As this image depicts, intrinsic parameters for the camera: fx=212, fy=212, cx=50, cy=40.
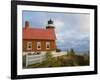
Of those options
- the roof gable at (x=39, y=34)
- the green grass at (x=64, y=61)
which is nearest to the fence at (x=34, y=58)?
the green grass at (x=64, y=61)

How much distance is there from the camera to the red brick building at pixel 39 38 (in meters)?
1.91

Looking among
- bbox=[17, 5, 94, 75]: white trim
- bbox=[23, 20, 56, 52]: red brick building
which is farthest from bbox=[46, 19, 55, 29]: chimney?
bbox=[17, 5, 94, 75]: white trim

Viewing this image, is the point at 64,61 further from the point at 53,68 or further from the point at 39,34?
the point at 39,34

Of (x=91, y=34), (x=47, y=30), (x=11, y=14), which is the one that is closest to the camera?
(x=11, y=14)

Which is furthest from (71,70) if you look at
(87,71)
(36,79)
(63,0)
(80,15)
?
(63,0)

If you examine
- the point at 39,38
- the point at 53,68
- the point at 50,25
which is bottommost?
the point at 53,68

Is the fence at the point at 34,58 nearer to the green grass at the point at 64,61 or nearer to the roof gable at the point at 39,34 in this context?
the green grass at the point at 64,61

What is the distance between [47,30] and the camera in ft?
6.46

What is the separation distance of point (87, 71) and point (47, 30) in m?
0.57

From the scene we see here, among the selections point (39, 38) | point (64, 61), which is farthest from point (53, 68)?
point (39, 38)

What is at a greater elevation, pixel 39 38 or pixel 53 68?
pixel 39 38

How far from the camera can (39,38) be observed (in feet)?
6.40

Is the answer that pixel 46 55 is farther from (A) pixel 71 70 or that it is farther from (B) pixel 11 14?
(B) pixel 11 14

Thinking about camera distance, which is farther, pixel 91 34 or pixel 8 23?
pixel 91 34
